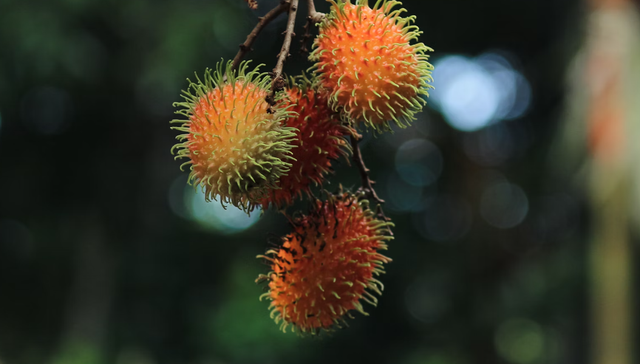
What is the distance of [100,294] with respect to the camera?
6.84 m

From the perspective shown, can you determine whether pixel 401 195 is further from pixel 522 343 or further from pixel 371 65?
pixel 371 65

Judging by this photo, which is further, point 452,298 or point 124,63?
point 452,298

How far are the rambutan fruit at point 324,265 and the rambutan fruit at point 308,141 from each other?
0.44 feet

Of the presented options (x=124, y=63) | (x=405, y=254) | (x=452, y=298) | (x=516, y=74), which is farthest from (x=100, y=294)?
(x=516, y=74)

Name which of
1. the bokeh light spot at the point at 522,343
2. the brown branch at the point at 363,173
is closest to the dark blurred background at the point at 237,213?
the bokeh light spot at the point at 522,343

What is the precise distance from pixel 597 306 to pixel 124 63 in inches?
208

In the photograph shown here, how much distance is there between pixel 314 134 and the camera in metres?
1.12

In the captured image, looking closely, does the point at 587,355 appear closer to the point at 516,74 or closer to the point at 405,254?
the point at 405,254

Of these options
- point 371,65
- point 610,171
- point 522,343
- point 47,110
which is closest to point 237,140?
point 371,65

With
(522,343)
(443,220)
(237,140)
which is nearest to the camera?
(237,140)

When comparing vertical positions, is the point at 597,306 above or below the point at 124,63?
below

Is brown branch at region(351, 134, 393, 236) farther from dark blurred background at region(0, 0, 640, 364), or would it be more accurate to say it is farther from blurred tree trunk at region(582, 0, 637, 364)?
dark blurred background at region(0, 0, 640, 364)

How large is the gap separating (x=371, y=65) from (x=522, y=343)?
391 inches

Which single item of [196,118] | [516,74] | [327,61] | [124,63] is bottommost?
[196,118]
